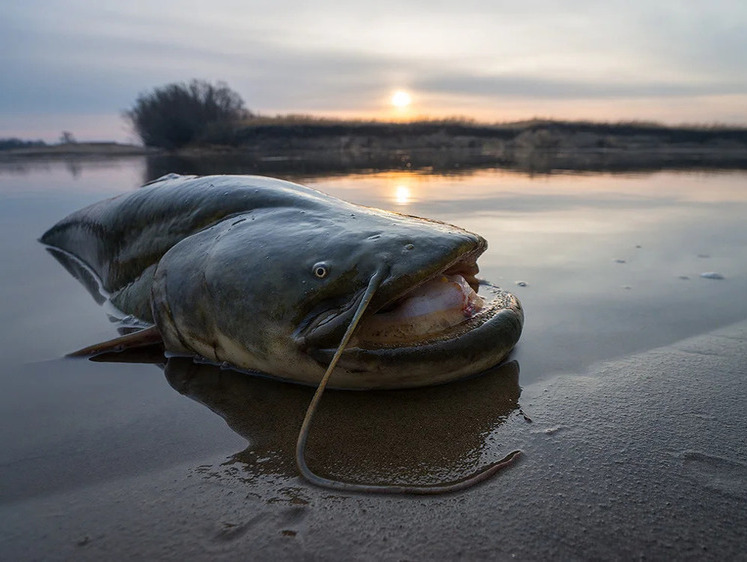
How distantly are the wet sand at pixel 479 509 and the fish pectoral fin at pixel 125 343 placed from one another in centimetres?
84

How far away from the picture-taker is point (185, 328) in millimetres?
2455

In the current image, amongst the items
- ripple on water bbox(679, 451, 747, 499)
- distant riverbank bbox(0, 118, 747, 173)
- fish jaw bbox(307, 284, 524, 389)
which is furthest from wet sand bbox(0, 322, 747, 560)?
distant riverbank bbox(0, 118, 747, 173)

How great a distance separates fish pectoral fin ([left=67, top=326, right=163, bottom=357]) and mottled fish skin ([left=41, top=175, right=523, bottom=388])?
8cm

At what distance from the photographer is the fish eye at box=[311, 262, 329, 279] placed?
2020 millimetres

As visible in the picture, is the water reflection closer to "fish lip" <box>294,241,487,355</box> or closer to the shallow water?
the shallow water

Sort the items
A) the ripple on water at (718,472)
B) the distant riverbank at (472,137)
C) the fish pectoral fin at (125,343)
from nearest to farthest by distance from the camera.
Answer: the ripple on water at (718,472), the fish pectoral fin at (125,343), the distant riverbank at (472,137)

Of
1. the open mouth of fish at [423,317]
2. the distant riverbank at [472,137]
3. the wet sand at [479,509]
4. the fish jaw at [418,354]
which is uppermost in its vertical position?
the distant riverbank at [472,137]

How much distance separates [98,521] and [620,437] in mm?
1612

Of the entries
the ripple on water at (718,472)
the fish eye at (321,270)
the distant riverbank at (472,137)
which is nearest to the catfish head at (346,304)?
the fish eye at (321,270)

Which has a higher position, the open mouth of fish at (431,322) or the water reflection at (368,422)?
the open mouth of fish at (431,322)

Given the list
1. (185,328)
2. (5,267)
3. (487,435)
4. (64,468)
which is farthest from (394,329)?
(5,267)

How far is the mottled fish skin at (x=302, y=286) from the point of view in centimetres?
199

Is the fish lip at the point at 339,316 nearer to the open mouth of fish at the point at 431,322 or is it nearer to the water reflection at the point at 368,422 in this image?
the open mouth of fish at the point at 431,322

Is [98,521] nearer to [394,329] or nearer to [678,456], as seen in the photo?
[394,329]
